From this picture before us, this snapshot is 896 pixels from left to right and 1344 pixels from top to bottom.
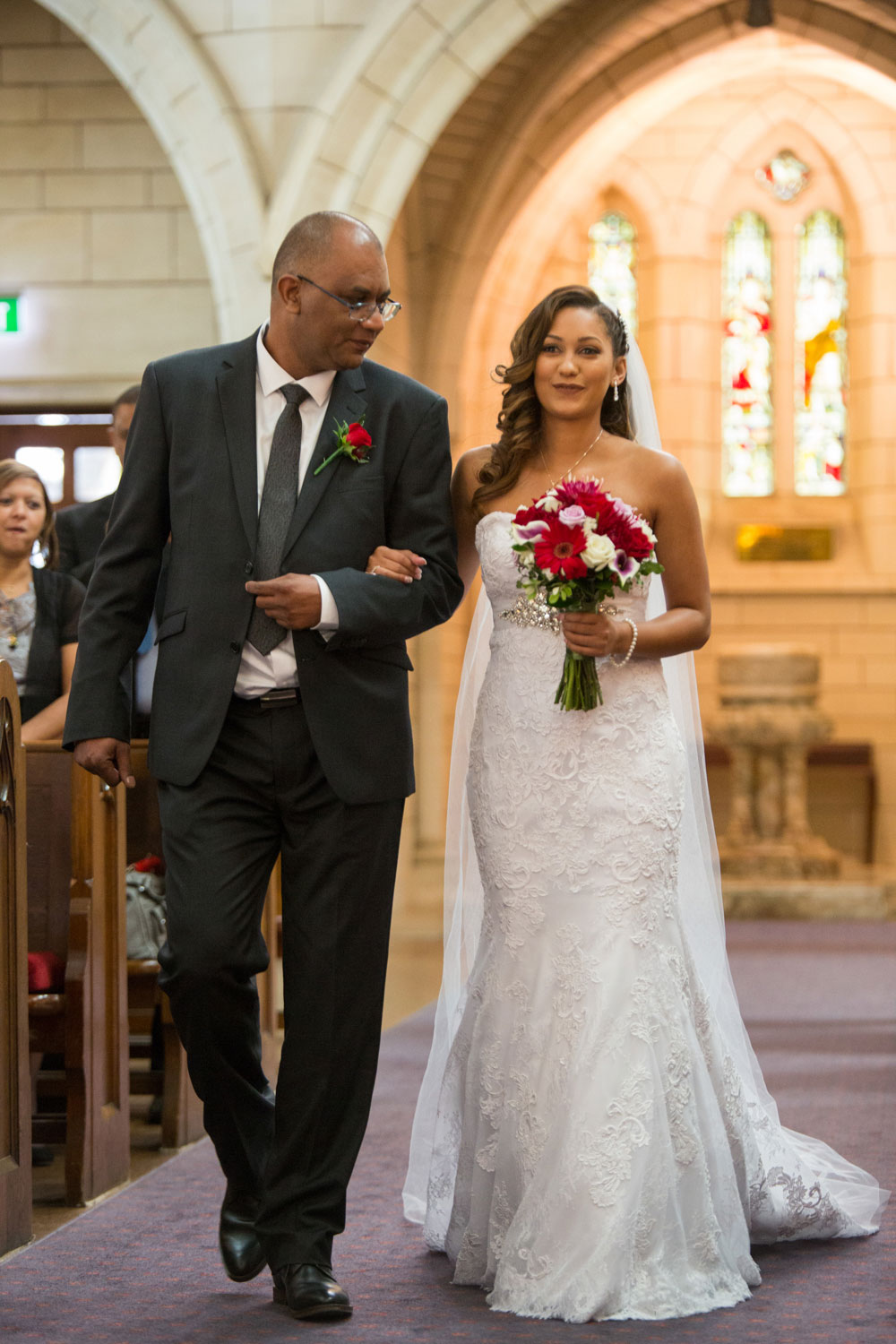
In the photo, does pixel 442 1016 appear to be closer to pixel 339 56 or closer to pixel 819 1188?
pixel 819 1188

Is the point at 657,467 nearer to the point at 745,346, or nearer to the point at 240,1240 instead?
the point at 240,1240

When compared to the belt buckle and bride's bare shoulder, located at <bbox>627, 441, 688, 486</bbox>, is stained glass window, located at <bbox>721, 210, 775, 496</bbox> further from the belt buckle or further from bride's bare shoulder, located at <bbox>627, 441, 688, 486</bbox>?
the belt buckle

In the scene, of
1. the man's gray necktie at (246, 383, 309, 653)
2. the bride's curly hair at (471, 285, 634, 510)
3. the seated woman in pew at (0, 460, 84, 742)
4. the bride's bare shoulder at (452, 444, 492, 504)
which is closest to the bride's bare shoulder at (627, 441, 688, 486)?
the bride's curly hair at (471, 285, 634, 510)

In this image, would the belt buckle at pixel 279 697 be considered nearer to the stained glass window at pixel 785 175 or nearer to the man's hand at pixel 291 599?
the man's hand at pixel 291 599

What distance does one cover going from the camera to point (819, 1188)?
12.3ft

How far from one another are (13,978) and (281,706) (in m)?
1.11

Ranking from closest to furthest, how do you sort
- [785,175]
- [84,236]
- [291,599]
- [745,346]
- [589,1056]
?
[291,599], [589,1056], [84,236], [785,175], [745,346]

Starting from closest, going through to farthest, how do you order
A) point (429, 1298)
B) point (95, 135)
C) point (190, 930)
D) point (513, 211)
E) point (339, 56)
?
point (190, 930)
point (429, 1298)
point (339, 56)
point (95, 135)
point (513, 211)

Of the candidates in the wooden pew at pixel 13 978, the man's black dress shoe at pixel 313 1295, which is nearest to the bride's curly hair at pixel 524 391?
the wooden pew at pixel 13 978

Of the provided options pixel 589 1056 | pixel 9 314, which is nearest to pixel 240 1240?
pixel 589 1056

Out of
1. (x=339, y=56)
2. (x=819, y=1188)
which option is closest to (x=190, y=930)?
(x=819, y=1188)

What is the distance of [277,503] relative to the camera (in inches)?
124

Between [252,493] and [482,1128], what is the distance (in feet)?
4.27

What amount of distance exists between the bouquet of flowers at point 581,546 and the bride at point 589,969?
0.26ft
